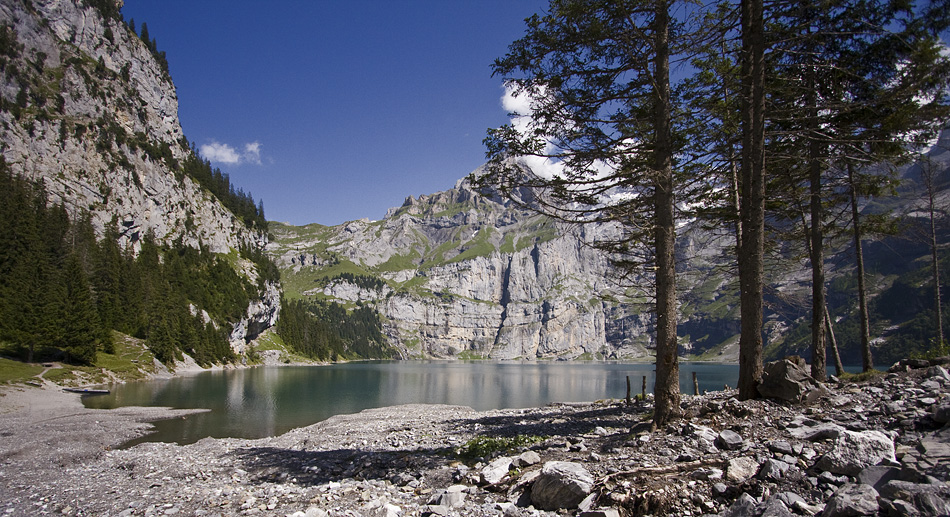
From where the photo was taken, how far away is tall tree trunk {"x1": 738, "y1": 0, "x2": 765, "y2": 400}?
12047mm

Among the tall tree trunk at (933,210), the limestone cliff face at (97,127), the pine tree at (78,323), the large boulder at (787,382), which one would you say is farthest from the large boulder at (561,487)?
the limestone cliff face at (97,127)

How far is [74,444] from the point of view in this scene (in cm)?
2395

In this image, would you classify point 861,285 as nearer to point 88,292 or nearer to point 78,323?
point 78,323

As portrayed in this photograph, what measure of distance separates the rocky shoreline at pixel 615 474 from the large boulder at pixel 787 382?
0.31 m

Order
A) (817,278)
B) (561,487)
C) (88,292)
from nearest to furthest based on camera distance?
1. (561,487)
2. (817,278)
3. (88,292)

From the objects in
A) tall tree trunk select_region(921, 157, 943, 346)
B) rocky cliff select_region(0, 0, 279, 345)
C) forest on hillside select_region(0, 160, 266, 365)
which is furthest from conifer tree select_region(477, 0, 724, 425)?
rocky cliff select_region(0, 0, 279, 345)

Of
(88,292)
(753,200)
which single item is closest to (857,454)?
(753,200)

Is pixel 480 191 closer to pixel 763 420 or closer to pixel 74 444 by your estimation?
pixel 763 420

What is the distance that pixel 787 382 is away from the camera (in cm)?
1098

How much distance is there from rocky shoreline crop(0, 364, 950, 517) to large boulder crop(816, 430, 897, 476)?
0.02m

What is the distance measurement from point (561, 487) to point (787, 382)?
8.05 metres

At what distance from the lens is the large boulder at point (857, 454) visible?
5309 mm

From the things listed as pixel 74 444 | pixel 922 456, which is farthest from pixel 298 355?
pixel 922 456

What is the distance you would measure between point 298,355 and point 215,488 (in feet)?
527
